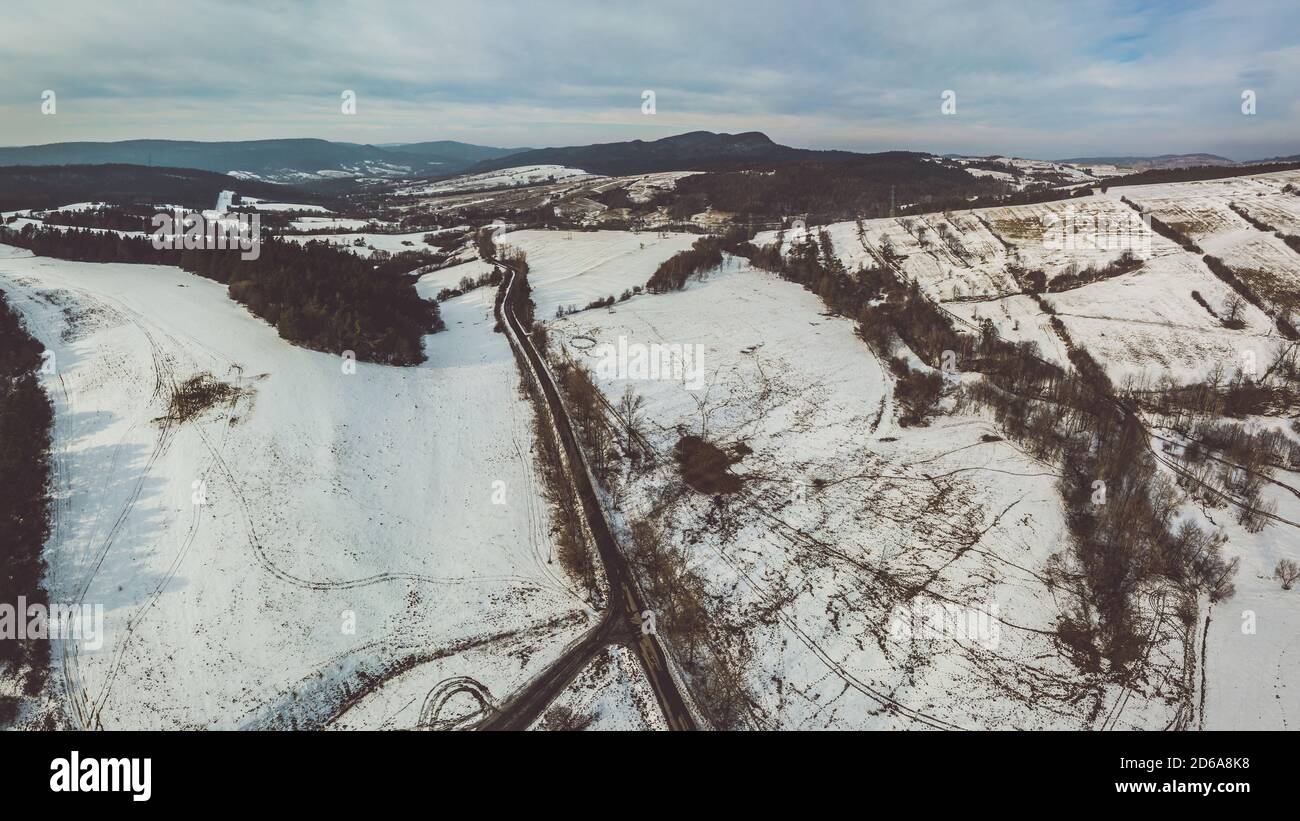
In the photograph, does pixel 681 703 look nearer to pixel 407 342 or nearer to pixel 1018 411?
pixel 1018 411

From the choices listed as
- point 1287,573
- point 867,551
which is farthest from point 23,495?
point 1287,573

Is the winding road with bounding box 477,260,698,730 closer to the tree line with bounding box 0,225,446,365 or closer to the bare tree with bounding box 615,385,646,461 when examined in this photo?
the bare tree with bounding box 615,385,646,461

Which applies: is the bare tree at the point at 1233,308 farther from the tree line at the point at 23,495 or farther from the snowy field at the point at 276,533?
the tree line at the point at 23,495

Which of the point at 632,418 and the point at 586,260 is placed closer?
the point at 632,418

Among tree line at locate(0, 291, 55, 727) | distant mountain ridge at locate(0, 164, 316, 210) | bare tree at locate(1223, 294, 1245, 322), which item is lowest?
tree line at locate(0, 291, 55, 727)

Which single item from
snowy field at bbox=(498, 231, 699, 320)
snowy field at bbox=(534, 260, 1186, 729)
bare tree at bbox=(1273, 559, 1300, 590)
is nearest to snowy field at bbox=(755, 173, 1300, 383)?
snowy field at bbox=(534, 260, 1186, 729)

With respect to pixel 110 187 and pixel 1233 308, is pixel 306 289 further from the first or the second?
pixel 110 187

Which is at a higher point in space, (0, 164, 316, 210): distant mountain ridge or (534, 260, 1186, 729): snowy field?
(0, 164, 316, 210): distant mountain ridge

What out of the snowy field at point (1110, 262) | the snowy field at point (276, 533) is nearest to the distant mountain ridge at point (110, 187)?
the snowy field at point (276, 533)
